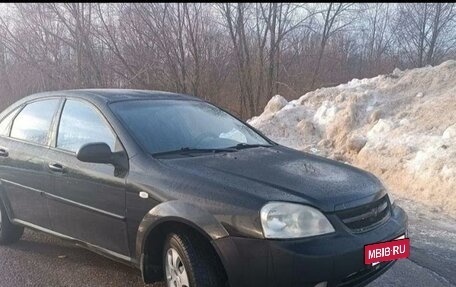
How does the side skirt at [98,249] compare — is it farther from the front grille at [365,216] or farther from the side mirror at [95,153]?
A: the front grille at [365,216]

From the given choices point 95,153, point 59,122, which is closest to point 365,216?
point 95,153

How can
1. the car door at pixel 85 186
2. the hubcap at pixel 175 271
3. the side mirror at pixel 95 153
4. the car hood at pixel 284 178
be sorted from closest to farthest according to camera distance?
the car hood at pixel 284 178, the hubcap at pixel 175 271, the side mirror at pixel 95 153, the car door at pixel 85 186

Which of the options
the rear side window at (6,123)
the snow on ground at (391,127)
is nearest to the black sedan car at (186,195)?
the rear side window at (6,123)

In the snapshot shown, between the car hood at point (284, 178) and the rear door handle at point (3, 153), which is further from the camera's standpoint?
the rear door handle at point (3, 153)

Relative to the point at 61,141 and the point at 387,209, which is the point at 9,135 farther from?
the point at 387,209

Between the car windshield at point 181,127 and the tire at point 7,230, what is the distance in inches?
76.8

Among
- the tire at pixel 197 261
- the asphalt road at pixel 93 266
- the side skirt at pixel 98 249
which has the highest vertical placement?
the tire at pixel 197 261

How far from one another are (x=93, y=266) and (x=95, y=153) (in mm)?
1344

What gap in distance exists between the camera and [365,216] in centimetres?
287

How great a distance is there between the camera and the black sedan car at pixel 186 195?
→ 2625 millimetres

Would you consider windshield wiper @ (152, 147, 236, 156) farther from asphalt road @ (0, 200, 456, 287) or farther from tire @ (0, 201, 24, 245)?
tire @ (0, 201, 24, 245)

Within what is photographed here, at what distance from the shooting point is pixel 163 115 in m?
3.83

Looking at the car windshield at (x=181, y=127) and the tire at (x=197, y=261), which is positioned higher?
the car windshield at (x=181, y=127)

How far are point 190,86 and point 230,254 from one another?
1542cm
